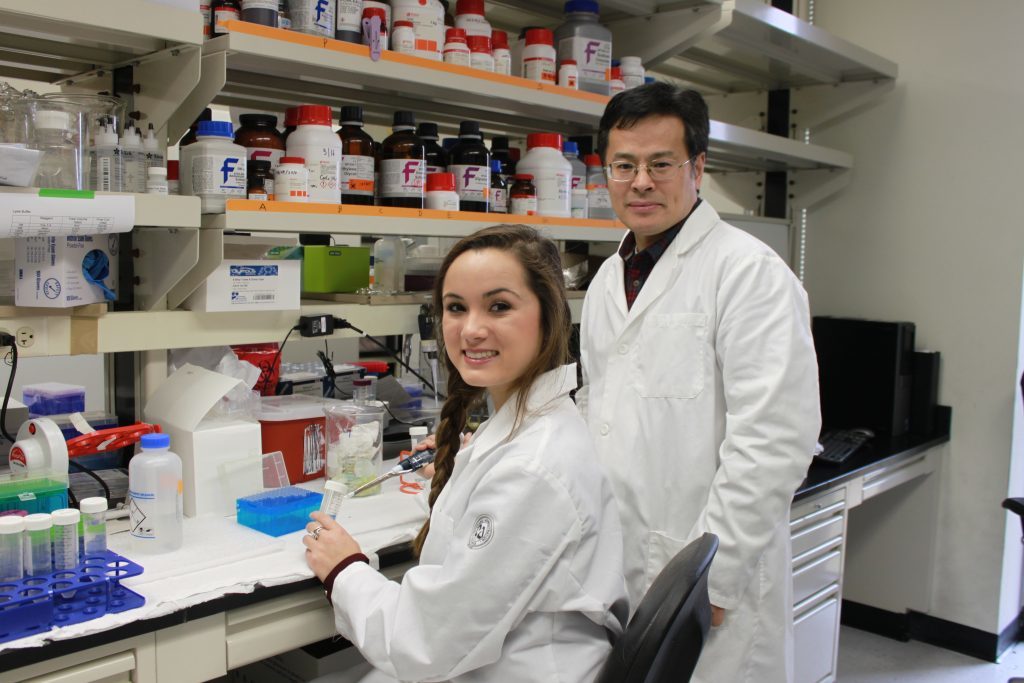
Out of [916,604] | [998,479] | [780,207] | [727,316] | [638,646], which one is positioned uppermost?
[780,207]

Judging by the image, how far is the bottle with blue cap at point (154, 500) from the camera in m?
1.44

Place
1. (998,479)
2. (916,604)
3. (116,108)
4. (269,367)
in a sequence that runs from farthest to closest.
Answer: (916,604) < (998,479) < (269,367) < (116,108)

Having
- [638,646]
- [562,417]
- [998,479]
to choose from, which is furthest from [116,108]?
[998,479]

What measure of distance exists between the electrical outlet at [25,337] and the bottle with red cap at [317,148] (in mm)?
575

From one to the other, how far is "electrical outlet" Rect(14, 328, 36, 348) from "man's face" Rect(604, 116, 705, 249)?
1128mm

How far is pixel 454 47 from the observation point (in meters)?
1.99

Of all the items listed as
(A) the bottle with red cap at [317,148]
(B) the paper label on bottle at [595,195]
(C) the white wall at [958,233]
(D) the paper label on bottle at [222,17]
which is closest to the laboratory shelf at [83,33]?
(D) the paper label on bottle at [222,17]

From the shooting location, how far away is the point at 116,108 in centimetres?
172

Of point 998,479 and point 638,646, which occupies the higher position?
point 638,646

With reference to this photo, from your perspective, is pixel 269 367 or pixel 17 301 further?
pixel 269 367

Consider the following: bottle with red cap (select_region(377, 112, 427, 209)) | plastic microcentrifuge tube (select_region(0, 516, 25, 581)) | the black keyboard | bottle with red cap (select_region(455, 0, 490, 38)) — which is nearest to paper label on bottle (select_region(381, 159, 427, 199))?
bottle with red cap (select_region(377, 112, 427, 209))

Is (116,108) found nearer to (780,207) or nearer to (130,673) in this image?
(130,673)

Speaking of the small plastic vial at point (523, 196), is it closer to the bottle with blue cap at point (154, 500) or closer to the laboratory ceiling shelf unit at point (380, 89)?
the laboratory ceiling shelf unit at point (380, 89)

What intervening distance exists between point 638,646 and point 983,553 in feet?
8.50
